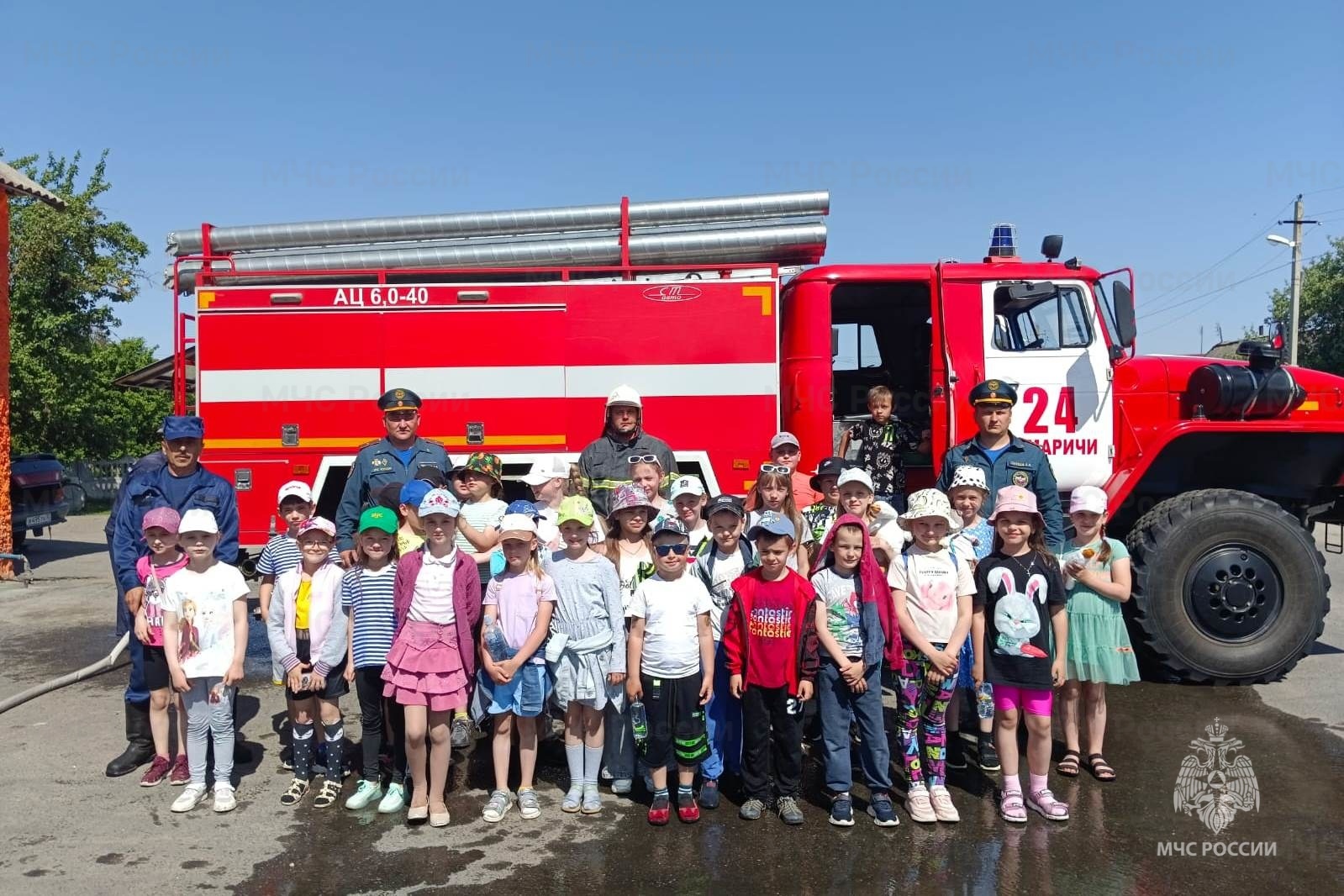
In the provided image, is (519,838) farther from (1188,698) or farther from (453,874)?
(1188,698)

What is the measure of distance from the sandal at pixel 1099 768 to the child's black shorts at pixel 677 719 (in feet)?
6.75

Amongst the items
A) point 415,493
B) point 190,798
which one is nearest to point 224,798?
point 190,798

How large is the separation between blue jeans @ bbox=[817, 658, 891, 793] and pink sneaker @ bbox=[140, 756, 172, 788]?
3.35 meters

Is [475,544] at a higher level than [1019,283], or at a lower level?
lower

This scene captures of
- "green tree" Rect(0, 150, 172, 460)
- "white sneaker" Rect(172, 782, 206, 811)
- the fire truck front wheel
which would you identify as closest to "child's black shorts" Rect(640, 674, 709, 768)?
"white sneaker" Rect(172, 782, 206, 811)

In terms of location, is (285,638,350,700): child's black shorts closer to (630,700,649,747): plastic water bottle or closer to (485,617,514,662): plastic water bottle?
(485,617,514,662): plastic water bottle

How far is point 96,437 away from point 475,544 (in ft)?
73.2

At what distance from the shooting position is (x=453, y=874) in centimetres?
350

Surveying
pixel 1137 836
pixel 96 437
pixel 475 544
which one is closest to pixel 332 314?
pixel 475 544

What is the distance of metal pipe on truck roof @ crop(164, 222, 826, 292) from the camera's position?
21.6 feet

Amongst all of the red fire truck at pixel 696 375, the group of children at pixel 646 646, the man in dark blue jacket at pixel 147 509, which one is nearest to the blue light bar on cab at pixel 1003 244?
the red fire truck at pixel 696 375

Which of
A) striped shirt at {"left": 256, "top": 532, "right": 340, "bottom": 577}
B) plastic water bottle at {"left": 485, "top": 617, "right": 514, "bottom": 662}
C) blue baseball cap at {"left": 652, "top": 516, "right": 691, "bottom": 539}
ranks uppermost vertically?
blue baseball cap at {"left": 652, "top": 516, "right": 691, "bottom": 539}

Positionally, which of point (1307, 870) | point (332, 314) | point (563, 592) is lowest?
point (1307, 870)

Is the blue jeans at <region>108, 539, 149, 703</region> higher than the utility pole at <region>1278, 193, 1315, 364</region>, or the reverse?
the utility pole at <region>1278, 193, 1315, 364</region>
